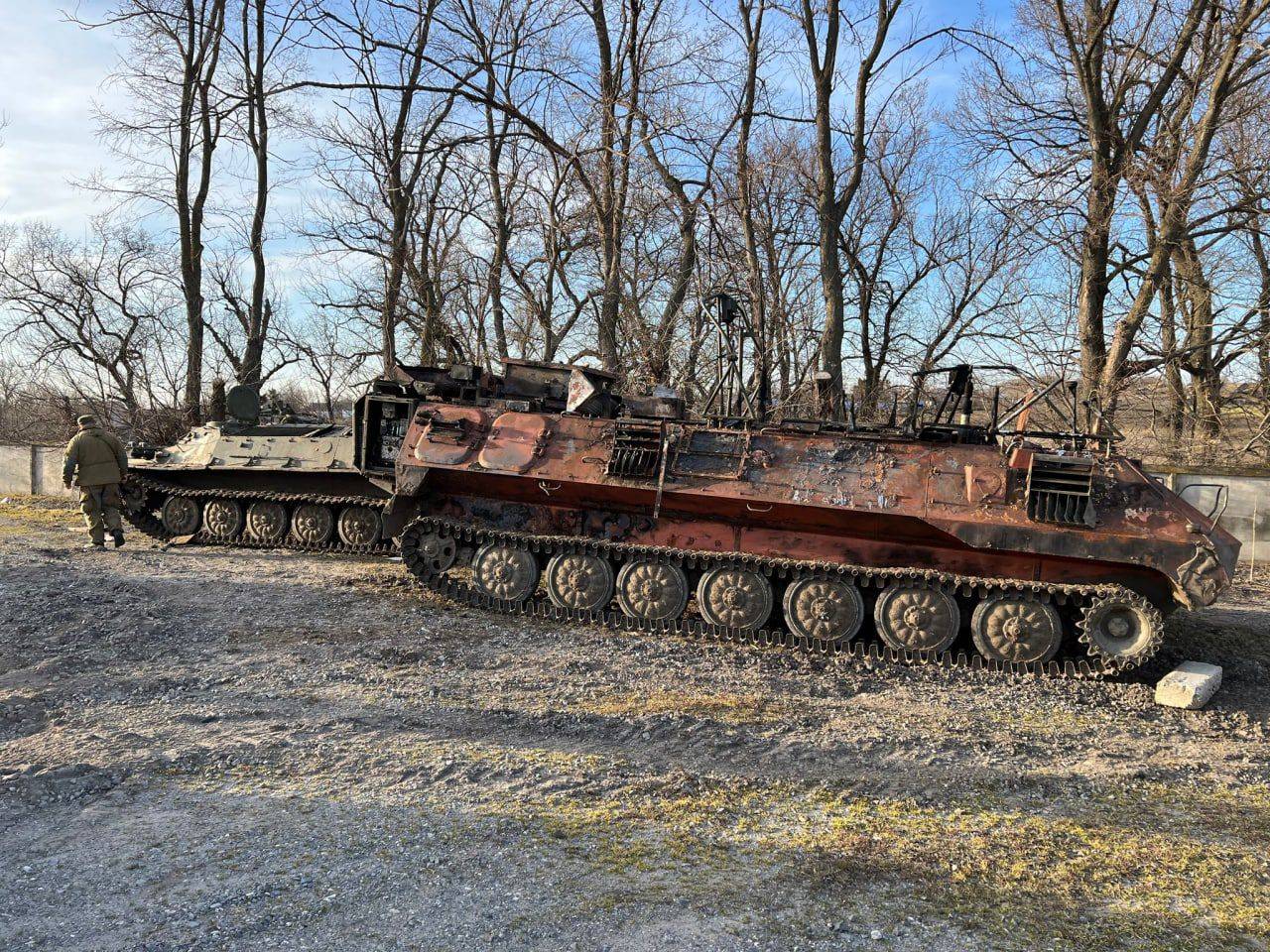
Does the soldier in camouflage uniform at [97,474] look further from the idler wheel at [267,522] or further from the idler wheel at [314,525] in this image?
the idler wheel at [314,525]

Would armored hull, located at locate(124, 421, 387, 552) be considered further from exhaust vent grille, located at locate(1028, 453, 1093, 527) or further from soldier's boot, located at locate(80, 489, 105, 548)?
exhaust vent grille, located at locate(1028, 453, 1093, 527)

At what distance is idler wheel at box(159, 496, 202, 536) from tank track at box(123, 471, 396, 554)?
→ 9 centimetres

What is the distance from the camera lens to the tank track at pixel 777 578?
7645 millimetres

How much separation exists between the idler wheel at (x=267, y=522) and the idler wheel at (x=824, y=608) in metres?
8.04

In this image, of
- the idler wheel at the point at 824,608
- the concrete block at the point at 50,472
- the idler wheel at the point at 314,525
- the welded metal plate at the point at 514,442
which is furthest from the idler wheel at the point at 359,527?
the concrete block at the point at 50,472

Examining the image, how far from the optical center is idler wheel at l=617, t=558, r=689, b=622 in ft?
28.8

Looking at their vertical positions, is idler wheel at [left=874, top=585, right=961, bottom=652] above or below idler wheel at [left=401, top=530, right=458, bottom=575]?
below

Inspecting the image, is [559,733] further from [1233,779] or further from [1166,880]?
[1233,779]

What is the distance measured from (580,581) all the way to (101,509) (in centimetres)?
801

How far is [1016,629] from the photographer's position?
7.82 m

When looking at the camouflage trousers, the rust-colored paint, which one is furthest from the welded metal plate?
the camouflage trousers

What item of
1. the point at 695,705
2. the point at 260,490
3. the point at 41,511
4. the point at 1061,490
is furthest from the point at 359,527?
the point at 1061,490

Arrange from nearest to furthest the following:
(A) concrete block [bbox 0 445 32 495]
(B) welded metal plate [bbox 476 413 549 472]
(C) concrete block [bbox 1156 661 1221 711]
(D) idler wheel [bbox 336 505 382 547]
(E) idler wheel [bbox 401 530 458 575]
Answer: (C) concrete block [bbox 1156 661 1221 711], (B) welded metal plate [bbox 476 413 549 472], (E) idler wheel [bbox 401 530 458 575], (D) idler wheel [bbox 336 505 382 547], (A) concrete block [bbox 0 445 32 495]

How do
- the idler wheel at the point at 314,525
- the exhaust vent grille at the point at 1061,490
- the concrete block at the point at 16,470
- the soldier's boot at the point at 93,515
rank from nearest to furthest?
1. the exhaust vent grille at the point at 1061,490
2. the soldier's boot at the point at 93,515
3. the idler wheel at the point at 314,525
4. the concrete block at the point at 16,470
